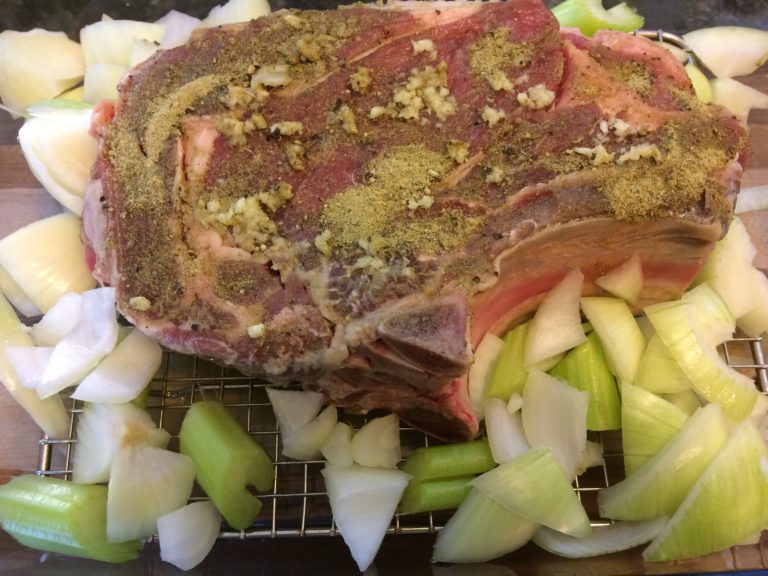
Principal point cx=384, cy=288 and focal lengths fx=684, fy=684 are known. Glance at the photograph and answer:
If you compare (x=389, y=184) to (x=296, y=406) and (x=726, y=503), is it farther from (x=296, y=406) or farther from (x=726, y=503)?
(x=726, y=503)

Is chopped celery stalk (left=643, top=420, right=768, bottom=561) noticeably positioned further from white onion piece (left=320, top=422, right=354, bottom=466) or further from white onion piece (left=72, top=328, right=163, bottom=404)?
white onion piece (left=72, top=328, right=163, bottom=404)

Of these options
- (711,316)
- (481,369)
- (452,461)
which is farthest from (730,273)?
(452,461)

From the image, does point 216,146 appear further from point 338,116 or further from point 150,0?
point 150,0

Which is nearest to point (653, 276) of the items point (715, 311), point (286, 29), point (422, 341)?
point (715, 311)

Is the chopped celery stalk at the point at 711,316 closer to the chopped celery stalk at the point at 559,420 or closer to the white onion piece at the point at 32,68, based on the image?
the chopped celery stalk at the point at 559,420

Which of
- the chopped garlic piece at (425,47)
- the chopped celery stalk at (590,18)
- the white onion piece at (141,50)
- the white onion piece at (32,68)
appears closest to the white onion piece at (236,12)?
the white onion piece at (141,50)

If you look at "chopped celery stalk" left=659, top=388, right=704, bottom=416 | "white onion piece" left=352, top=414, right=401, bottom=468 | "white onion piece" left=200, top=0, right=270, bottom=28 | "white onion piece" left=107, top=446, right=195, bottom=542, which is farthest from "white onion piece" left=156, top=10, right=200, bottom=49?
"chopped celery stalk" left=659, top=388, right=704, bottom=416
